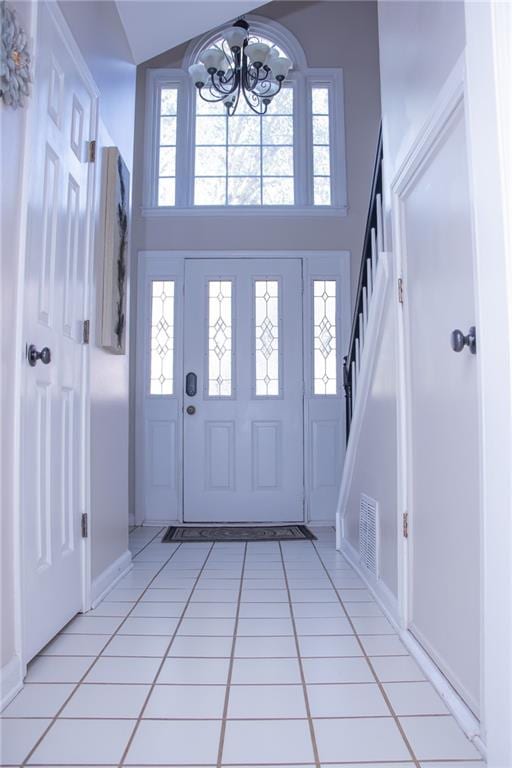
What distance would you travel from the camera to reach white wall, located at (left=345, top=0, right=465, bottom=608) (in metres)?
1.70

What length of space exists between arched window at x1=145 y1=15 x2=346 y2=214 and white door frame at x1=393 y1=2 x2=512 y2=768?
11.8 ft

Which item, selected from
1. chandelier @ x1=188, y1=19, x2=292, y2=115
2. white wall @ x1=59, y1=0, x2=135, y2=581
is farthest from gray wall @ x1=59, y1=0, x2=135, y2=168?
chandelier @ x1=188, y1=19, x2=292, y2=115

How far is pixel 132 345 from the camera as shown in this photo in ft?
15.1

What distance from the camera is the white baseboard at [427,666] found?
4.51ft

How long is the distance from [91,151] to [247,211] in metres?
2.39

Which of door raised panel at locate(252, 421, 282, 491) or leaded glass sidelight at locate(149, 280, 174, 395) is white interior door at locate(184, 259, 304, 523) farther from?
leaded glass sidelight at locate(149, 280, 174, 395)

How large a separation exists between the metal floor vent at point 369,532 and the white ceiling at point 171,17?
8.21 ft

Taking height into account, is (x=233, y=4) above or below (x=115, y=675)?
above

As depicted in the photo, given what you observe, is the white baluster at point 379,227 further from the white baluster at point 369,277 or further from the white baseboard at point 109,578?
the white baseboard at point 109,578

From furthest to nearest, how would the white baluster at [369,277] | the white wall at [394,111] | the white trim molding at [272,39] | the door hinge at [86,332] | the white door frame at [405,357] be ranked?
the white trim molding at [272,39]
the white baluster at [369,277]
the door hinge at [86,332]
the white door frame at [405,357]
the white wall at [394,111]

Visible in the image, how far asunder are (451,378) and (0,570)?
1285 millimetres

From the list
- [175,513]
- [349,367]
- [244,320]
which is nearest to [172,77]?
[244,320]

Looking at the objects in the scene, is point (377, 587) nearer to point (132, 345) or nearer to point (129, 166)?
point (129, 166)

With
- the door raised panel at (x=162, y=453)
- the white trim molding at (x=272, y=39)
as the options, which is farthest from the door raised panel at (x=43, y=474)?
the white trim molding at (x=272, y=39)
